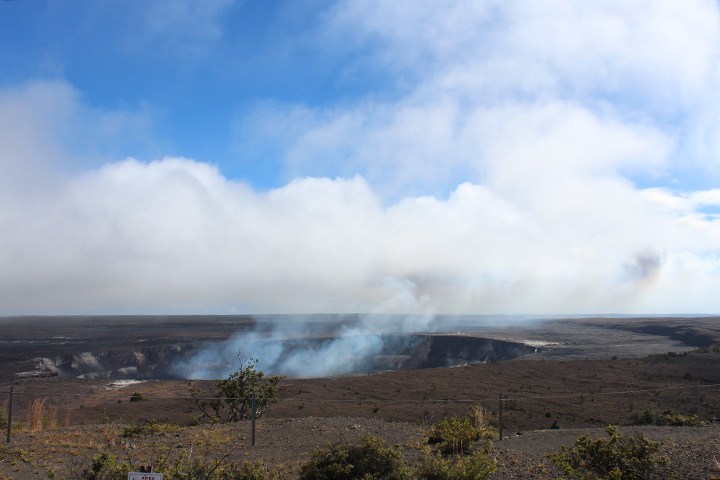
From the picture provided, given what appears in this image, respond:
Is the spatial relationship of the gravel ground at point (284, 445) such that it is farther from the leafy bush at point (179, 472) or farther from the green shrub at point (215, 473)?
the green shrub at point (215, 473)

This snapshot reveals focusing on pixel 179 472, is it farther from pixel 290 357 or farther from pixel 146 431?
pixel 290 357

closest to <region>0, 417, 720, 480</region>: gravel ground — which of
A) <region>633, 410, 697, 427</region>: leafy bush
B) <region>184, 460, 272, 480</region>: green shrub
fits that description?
<region>633, 410, 697, 427</region>: leafy bush

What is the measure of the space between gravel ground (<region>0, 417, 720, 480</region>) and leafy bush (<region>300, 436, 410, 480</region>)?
3.38 feet

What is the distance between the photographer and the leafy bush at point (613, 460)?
7.35 metres

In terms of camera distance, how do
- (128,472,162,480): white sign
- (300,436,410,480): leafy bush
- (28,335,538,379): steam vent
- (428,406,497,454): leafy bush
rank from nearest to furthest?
(128,472,162,480): white sign
(300,436,410,480): leafy bush
(428,406,497,454): leafy bush
(28,335,538,379): steam vent

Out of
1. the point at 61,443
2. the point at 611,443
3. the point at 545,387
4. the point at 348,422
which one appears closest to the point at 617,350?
the point at 545,387

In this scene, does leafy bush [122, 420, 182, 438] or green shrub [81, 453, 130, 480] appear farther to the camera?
leafy bush [122, 420, 182, 438]

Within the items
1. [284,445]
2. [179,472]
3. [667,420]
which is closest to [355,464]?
[179,472]

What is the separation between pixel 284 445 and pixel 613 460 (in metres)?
7.62

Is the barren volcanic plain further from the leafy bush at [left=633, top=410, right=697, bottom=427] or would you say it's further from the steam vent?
the leafy bush at [left=633, top=410, right=697, bottom=427]

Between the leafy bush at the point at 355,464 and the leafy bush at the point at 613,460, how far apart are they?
2.96 metres

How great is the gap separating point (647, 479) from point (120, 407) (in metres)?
25.8

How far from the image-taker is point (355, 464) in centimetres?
808

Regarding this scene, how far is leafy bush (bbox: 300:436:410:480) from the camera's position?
304 inches
